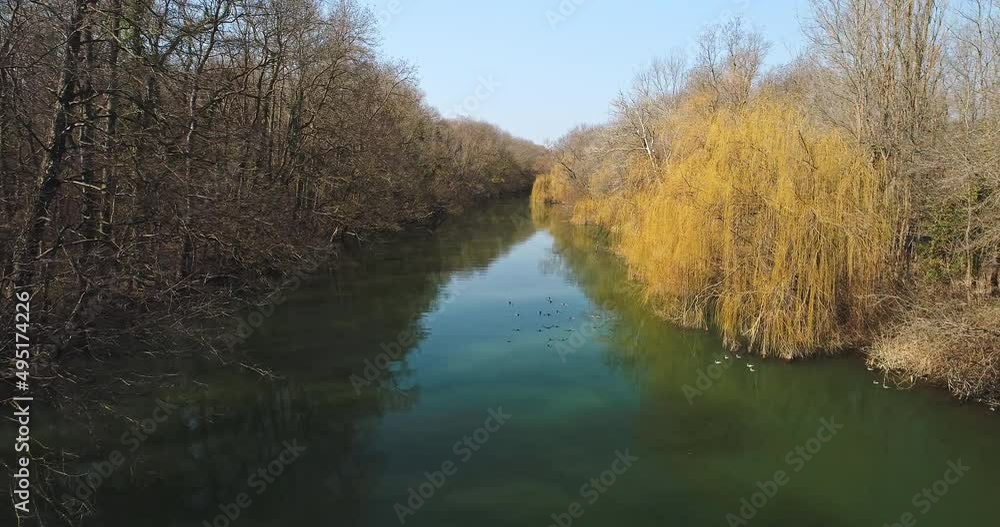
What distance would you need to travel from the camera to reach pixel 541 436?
7.32 m

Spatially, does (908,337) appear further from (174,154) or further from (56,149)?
(56,149)

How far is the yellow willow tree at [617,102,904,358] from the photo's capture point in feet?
30.5

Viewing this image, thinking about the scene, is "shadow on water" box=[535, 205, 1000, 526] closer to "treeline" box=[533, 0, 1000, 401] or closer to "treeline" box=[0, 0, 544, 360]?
Answer: "treeline" box=[533, 0, 1000, 401]

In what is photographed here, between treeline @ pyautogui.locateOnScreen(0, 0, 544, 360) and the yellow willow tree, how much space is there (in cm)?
743

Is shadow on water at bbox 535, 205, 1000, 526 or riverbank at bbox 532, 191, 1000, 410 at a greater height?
riverbank at bbox 532, 191, 1000, 410

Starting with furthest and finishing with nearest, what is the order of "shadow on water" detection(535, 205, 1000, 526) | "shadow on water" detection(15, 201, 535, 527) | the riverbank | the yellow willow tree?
the yellow willow tree → the riverbank → "shadow on water" detection(535, 205, 1000, 526) → "shadow on water" detection(15, 201, 535, 527)

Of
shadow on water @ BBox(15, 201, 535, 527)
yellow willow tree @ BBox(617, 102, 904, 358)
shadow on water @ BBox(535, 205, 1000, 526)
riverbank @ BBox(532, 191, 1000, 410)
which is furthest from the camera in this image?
yellow willow tree @ BBox(617, 102, 904, 358)

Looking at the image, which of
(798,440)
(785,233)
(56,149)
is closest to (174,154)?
(56,149)

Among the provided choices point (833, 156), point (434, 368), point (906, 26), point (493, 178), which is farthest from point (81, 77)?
point (493, 178)

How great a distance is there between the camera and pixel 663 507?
5.88 metres

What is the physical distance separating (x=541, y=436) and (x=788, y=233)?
4.99 metres

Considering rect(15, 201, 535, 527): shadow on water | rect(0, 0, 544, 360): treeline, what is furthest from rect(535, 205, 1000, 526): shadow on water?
rect(0, 0, 544, 360): treeline

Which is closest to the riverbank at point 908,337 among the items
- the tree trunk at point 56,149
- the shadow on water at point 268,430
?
the shadow on water at point 268,430

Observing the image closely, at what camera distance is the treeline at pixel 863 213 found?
859 cm
